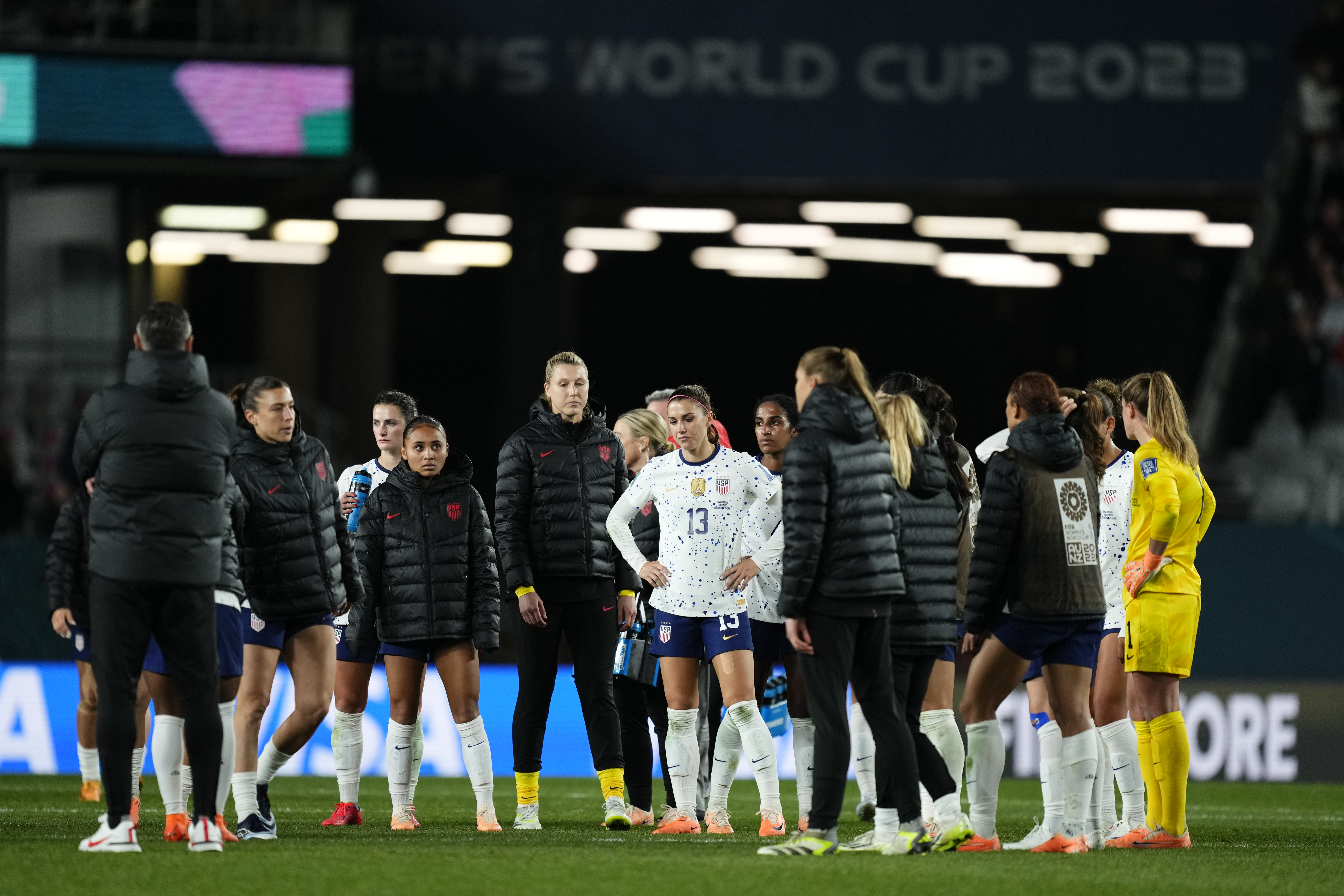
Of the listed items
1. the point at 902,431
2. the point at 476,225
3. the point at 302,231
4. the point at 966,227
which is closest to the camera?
the point at 902,431

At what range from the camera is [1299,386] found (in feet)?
66.1

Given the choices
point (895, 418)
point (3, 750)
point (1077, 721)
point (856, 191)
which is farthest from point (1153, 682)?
point (856, 191)

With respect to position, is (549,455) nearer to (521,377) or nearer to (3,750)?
(3,750)

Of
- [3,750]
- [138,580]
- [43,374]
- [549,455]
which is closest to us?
[138,580]

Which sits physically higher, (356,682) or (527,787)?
(356,682)

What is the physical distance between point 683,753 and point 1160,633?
2.28 m

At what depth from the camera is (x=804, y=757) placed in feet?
30.8

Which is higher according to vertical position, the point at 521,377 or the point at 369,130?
the point at 369,130

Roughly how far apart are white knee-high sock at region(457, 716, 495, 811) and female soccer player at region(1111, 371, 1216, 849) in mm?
3050

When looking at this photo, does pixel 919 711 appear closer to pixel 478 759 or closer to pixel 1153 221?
pixel 478 759

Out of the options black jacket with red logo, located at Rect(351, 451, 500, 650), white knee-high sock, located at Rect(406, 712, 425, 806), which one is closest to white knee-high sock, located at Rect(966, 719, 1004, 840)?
black jacket with red logo, located at Rect(351, 451, 500, 650)

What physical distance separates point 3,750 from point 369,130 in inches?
304

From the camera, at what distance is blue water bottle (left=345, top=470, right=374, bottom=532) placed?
9.79 m

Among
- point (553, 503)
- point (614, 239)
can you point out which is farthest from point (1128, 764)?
point (614, 239)
